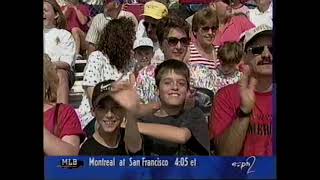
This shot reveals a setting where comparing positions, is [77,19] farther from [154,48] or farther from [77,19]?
[154,48]

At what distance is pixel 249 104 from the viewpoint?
6.29m

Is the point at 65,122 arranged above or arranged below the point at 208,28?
below

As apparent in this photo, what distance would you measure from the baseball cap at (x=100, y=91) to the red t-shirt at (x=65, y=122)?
20 cm

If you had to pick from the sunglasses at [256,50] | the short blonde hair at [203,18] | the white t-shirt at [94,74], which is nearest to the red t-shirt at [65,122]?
the white t-shirt at [94,74]

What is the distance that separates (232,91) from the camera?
6.29 meters

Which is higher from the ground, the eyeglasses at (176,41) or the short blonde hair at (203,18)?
the short blonde hair at (203,18)

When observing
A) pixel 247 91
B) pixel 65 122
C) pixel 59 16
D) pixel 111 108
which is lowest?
pixel 65 122

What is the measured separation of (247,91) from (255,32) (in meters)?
0.49

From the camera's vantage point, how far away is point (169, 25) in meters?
6.32

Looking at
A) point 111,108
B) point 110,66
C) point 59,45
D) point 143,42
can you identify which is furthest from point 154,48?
point 59,45

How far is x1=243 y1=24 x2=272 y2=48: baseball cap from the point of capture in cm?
627

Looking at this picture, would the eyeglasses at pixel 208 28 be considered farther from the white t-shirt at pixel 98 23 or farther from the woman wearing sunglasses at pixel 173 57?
the white t-shirt at pixel 98 23

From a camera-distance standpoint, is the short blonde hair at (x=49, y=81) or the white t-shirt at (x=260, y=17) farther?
the short blonde hair at (x=49, y=81)

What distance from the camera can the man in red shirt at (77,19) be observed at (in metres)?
6.33
